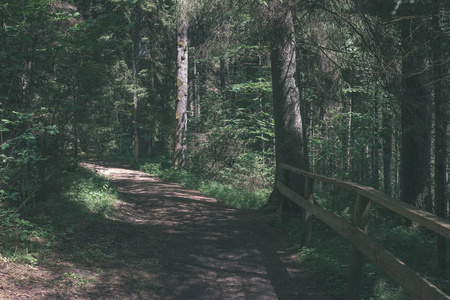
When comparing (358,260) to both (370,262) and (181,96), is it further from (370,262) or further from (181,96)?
(181,96)

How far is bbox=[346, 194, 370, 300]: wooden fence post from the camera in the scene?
160 inches

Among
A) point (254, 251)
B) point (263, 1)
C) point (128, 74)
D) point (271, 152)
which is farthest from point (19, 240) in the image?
point (128, 74)

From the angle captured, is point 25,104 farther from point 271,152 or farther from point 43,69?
point 271,152

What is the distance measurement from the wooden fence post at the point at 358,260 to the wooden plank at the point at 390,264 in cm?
12

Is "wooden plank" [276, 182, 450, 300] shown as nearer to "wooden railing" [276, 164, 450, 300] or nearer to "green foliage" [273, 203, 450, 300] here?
"wooden railing" [276, 164, 450, 300]

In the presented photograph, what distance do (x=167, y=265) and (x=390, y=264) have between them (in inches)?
141

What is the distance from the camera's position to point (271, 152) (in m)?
16.3

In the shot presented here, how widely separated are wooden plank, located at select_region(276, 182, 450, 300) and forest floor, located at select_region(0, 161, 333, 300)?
95cm

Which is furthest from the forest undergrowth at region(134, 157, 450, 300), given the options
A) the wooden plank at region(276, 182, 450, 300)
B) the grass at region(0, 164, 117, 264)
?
the grass at region(0, 164, 117, 264)

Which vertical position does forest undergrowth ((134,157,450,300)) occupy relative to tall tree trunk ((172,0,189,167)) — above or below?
below

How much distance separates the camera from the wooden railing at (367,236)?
2.64 meters

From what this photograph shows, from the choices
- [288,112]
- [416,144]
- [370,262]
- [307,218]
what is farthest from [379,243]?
[288,112]

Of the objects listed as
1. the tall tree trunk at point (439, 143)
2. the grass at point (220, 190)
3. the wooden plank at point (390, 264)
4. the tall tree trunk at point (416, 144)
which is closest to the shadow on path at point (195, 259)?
the wooden plank at point (390, 264)

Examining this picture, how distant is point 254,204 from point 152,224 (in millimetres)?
3505
